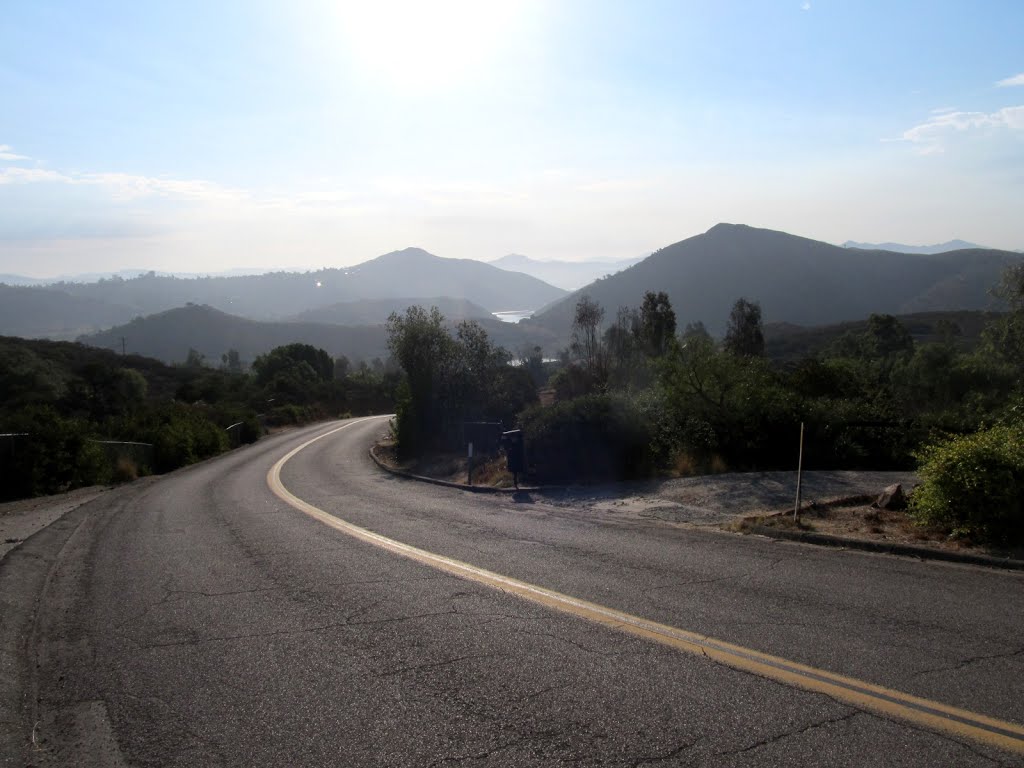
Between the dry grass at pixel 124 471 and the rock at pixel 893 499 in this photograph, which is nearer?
the rock at pixel 893 499

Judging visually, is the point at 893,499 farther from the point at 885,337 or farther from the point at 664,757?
the point at 885,337

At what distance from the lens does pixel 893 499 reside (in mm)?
10148

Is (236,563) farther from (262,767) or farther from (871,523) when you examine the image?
(871,523)

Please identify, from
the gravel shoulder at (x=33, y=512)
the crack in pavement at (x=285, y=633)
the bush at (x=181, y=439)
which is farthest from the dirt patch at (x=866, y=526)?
the bush at (x=181, y=439)

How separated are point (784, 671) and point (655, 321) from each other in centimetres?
3759

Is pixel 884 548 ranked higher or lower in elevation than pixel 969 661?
lower

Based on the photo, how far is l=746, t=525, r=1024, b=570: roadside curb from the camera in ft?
24.9

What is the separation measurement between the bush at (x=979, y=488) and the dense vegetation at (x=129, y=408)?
1798 centimetres

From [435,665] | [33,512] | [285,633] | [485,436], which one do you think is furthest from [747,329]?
[435,665]

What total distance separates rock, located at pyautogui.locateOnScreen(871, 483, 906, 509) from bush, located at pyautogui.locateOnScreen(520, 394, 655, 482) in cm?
584

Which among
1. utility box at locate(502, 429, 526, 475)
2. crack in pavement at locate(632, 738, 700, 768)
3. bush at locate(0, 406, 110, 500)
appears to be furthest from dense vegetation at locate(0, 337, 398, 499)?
crack in pavement at locate(632, 738, 700, 768)

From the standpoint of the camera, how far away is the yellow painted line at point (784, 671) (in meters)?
4.08

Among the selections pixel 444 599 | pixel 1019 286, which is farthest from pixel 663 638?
pixel 1019 286

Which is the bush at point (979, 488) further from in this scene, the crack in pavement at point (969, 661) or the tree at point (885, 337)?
the tree at point (885, 337)
